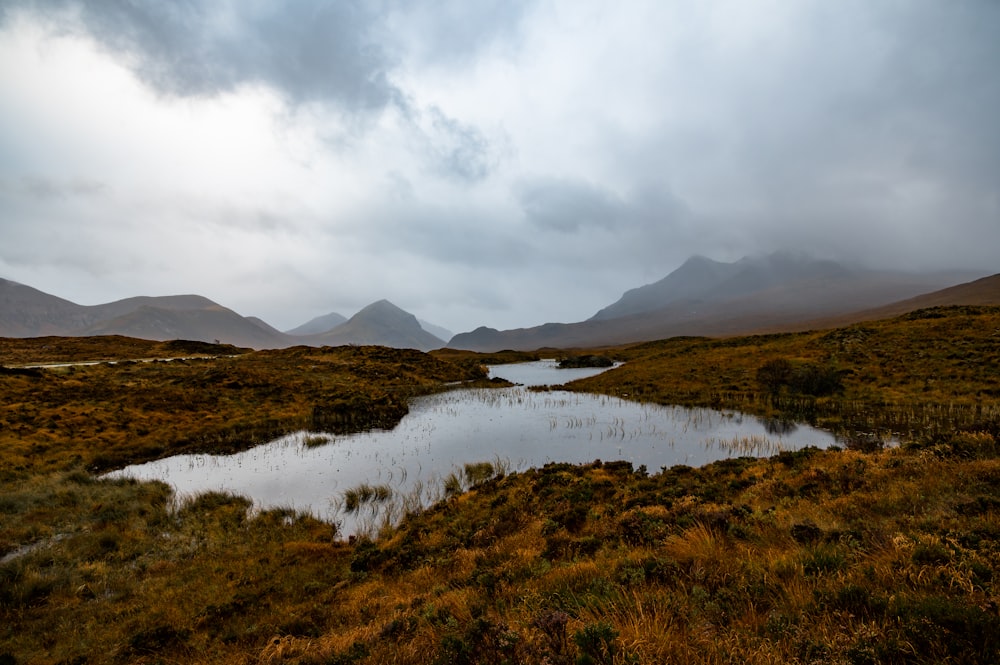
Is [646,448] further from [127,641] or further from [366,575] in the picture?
[127,641]

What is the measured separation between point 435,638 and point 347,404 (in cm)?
3554

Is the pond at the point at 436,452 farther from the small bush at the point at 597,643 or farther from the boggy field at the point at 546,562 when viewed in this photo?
the small bush at the point at 597,643

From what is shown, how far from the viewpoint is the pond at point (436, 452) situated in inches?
747

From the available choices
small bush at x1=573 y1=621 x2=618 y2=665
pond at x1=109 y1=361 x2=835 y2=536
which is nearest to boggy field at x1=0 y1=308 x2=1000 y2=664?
small bush at x1=573 y1=621 x2=618 y2=665

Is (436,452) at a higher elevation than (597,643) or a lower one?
lower

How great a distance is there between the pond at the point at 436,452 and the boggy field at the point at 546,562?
180 centimetres

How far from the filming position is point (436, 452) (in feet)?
82.6

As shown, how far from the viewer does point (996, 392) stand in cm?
2764

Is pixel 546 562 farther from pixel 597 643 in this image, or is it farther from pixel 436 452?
pixel 436 452

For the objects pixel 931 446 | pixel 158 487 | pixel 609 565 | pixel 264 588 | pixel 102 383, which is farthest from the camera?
pixel 102 383

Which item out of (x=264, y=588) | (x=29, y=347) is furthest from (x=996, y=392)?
(x=29, y=347)

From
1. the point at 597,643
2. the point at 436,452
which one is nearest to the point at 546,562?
the point at 597,643

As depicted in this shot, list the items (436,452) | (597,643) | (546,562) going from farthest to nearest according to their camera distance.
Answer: (436,452) < (546,562) < (597,643)

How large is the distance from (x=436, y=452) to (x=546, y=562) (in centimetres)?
1662
